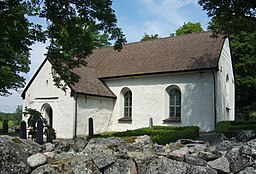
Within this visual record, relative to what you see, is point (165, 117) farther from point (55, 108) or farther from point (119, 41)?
point (119, 41)

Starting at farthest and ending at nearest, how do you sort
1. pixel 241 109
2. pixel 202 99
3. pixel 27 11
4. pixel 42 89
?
1. pixel 241 109
2. pixel 42 89
3. pixel 202 99
4. pixel 27 11

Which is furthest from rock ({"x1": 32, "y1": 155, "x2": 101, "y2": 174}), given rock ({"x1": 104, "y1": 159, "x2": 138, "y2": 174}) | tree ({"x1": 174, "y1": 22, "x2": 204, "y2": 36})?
tree ({"x1": 174, "y1": 22, "x2": 204, "y2": 36})

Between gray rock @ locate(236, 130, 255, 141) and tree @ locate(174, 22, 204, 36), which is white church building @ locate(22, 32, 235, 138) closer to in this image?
gray rock @ locate(236, 130, 255, 141)

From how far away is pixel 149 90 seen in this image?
21047mm

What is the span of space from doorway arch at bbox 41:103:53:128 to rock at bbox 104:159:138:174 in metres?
18.0

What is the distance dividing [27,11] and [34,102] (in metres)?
11.7

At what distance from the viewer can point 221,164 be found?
504cm

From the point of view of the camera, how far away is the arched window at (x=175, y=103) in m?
20.3

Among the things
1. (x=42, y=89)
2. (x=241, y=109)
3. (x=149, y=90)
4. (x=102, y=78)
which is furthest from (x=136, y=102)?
(x=241, y=109)

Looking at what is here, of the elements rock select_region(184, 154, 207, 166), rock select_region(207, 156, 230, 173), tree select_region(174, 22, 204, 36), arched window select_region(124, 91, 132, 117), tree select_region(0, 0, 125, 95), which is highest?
tree select_region(174, 22, 204, 36)

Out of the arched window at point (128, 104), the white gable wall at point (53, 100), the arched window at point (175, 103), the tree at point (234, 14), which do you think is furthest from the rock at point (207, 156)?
the arched window at point (128, 104)

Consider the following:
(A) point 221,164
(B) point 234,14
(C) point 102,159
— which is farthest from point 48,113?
(A) point 221,164

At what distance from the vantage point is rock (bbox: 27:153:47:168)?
4.69m

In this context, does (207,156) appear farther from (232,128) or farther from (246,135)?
(232,128)
